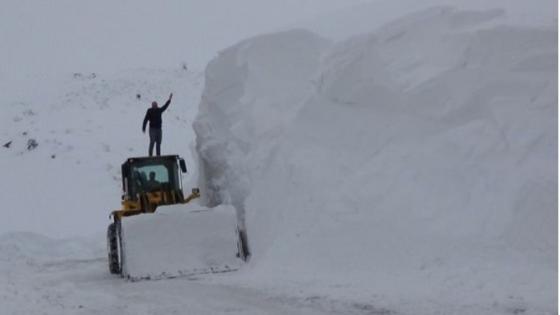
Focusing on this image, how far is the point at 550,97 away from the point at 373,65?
336 centimetres

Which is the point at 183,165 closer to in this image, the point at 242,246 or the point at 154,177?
the point at 154,177

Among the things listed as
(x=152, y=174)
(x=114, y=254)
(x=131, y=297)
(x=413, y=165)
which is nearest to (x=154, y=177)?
(x=152, y=174)

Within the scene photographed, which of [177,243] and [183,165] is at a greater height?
[183,165]

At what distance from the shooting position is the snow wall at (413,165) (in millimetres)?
9602

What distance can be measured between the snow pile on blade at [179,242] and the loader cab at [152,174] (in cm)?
170

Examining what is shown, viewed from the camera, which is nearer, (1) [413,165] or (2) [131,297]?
(2) [131,297]

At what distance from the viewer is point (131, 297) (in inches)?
390

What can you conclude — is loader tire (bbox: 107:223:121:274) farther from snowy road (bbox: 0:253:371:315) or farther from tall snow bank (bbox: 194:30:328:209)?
tall snow bank (bbox: 194:30:328:209)

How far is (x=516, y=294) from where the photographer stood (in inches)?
323

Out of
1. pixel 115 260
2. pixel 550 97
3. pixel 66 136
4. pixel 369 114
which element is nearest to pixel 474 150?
pixel 550 97

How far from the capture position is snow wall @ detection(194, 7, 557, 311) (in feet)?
31.5

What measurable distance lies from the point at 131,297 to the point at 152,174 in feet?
15.8

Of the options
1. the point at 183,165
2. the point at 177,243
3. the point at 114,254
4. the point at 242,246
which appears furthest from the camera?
the point at 183,165

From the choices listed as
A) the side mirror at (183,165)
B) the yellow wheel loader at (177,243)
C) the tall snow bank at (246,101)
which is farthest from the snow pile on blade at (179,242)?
the tall snow bank at (246,101)
